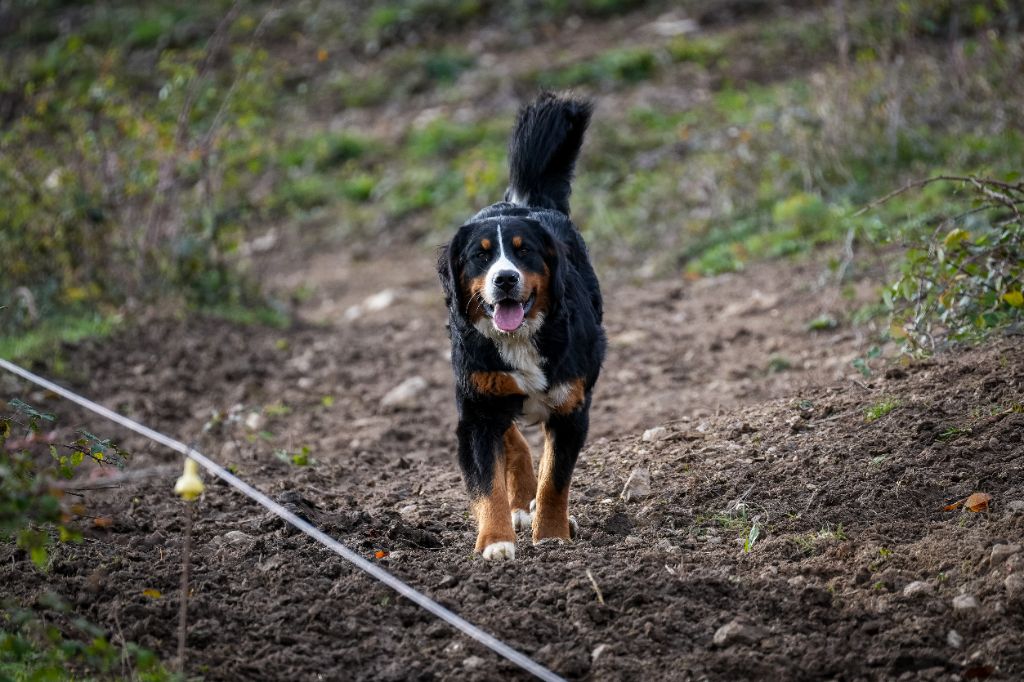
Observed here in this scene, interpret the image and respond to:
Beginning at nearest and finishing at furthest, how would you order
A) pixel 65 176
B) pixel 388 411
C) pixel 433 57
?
1. pixel 388 411
2. pixel 65 176
3. pixel 433 57

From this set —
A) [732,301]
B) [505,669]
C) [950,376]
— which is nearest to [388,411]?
[732,301]

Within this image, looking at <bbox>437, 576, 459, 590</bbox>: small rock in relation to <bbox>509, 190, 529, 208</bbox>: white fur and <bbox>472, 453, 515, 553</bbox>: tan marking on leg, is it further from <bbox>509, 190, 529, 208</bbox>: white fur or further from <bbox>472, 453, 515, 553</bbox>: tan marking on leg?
<bbox>509, 190, 529, 208</bbox>: white fur

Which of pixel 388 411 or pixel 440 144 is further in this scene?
pixel 440 144

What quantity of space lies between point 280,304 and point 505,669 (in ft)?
25.4

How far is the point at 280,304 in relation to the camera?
36.6ft

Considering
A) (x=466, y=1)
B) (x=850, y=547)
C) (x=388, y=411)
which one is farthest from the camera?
(x=466, y=1)

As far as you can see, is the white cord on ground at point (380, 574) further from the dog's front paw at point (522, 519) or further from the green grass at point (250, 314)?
the green grass at point (250, 314)

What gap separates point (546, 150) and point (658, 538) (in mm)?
2390

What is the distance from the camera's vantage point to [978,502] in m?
4.71

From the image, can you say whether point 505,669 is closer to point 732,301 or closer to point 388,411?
point 388,411

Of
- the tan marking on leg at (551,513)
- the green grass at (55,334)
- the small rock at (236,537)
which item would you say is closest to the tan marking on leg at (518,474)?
the tan marking on leg at (551,513)

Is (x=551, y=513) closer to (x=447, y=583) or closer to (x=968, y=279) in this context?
(x=447, y=583)

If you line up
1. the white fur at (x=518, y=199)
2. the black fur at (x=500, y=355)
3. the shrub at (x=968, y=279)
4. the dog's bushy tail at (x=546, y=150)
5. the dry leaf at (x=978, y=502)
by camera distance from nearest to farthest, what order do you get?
the dry leaf at (x=978, y=502) < the black fur at (x=500, y=355) < the shrub at (x=968, y=279) < the white fur at (x=518, y=199) < the dog's bushy tail at (x=546, y=150)

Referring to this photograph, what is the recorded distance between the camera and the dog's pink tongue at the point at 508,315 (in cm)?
498
